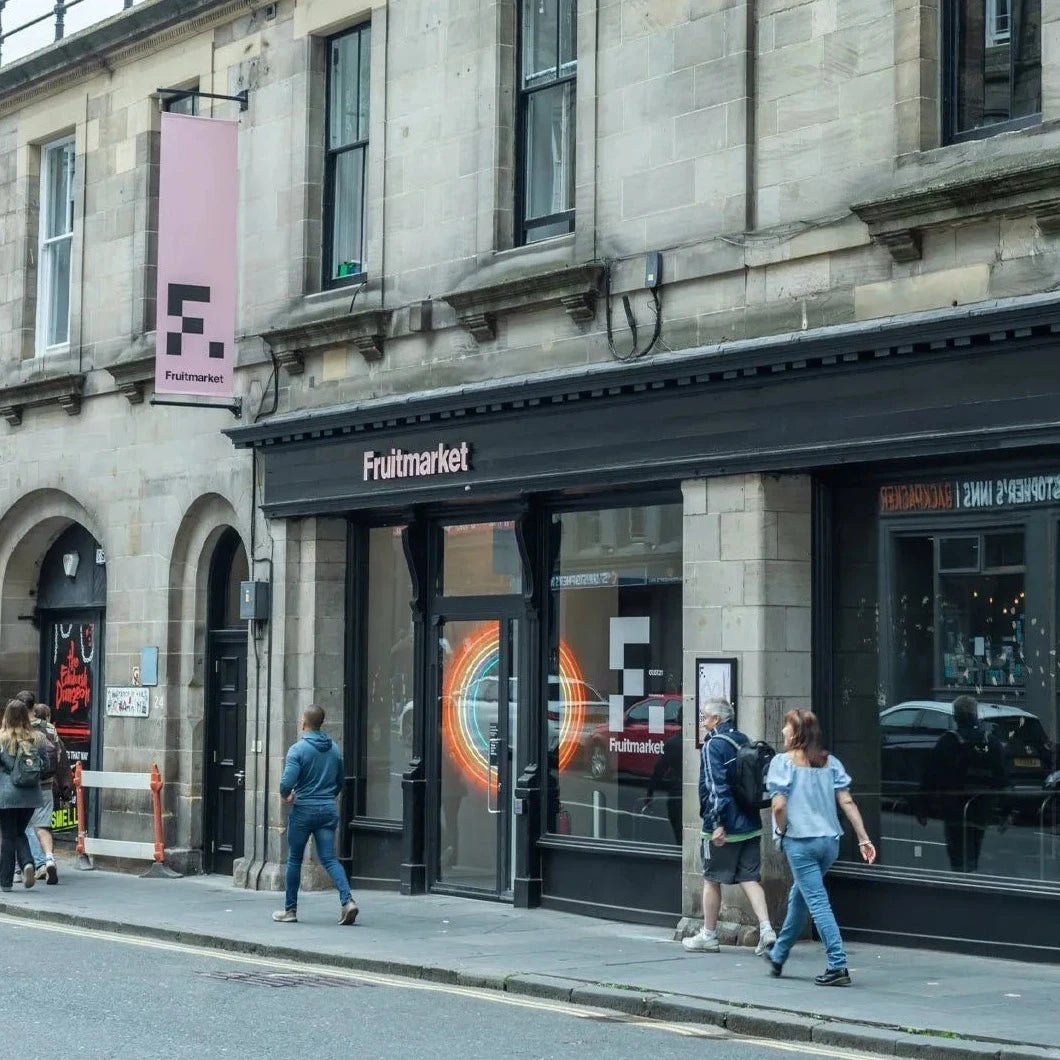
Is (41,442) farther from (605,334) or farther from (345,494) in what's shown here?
(605,334)

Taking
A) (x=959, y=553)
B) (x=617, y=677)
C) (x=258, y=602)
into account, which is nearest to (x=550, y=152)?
(x=617, y=677)

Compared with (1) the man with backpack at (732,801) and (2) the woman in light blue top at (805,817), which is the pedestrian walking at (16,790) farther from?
(2) the woman in light blue top at (805,817)

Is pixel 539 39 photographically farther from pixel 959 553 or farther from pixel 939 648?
pixel 939 648

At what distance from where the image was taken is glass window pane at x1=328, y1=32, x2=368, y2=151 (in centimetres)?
1842

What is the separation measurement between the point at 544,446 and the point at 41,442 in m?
8.79

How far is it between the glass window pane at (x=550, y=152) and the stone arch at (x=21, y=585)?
8676 millimetres

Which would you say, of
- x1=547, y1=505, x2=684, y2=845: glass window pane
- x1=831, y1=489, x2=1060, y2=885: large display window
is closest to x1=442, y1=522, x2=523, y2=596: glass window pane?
x1=547, y1=505, x2=684, y2=845: glass window pane

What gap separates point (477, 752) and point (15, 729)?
4753 mm

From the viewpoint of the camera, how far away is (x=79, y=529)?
22641mm

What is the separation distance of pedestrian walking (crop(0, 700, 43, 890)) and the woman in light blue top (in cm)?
882

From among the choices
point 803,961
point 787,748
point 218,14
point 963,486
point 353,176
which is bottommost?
point 803,961

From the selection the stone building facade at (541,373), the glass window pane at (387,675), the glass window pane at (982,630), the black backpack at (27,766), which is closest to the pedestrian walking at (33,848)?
the black backpack at (27,766)

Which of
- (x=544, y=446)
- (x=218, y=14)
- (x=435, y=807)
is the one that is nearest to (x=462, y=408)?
(x=544, y=446)

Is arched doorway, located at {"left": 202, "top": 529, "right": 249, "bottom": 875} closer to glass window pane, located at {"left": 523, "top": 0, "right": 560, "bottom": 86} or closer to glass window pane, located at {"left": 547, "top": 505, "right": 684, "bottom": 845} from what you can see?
glass window pane, located at {"left": 547, "top": 505, "right": 684, "bottom": 845}
